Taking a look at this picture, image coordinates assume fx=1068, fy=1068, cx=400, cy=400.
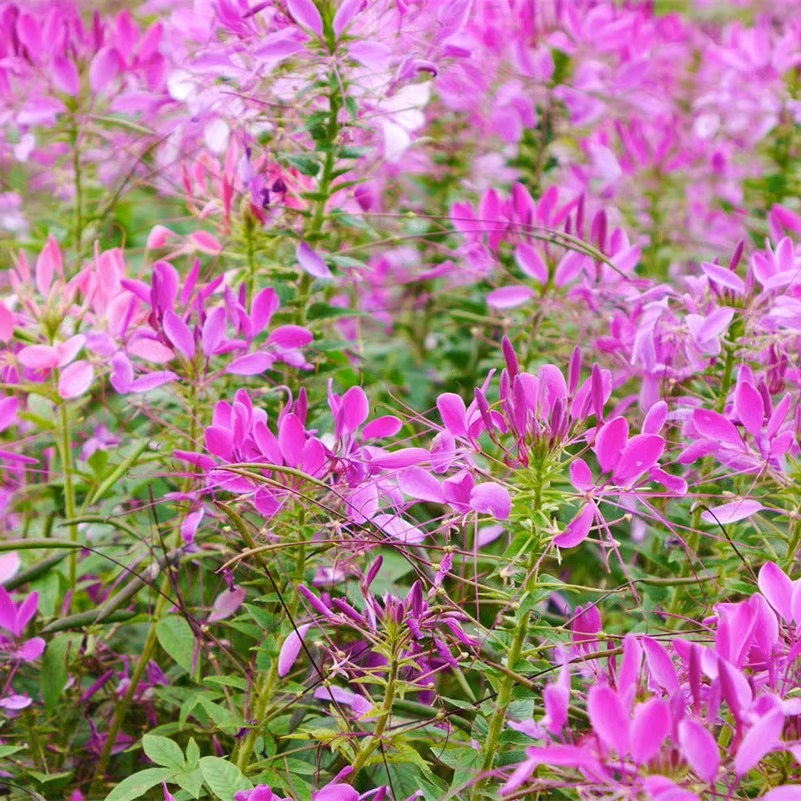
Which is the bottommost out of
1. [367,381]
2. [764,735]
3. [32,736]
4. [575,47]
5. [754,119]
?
[32,736]

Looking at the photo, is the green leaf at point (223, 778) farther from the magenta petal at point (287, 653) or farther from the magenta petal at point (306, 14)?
the magenta petal at point (306, 14)

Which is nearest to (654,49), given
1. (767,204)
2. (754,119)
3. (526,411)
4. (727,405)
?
(754,119)

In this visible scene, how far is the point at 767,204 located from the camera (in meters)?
1.78

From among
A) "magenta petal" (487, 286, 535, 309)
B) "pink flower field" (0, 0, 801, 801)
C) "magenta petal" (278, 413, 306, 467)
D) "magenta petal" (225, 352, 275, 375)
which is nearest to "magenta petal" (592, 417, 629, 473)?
"pink flower field" (0, 0, 801, 801)

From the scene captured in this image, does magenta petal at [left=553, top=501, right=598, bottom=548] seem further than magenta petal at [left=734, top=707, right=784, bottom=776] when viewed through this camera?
Yes

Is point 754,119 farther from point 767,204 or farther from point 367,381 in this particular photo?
point 367,381

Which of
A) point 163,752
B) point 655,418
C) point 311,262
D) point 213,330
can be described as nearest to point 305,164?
point 311,262

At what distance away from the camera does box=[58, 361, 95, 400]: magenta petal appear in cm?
103

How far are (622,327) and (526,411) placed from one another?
0.40 meters

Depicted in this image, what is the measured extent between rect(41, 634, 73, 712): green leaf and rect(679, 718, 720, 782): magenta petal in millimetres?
637

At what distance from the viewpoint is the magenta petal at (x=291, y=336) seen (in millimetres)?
1044

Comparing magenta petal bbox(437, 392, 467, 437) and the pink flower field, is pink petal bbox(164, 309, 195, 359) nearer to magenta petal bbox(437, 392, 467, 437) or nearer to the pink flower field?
the pink flower field

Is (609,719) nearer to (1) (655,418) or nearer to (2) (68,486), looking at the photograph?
(1) (655,418)

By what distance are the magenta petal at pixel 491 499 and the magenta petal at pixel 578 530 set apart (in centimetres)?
5
